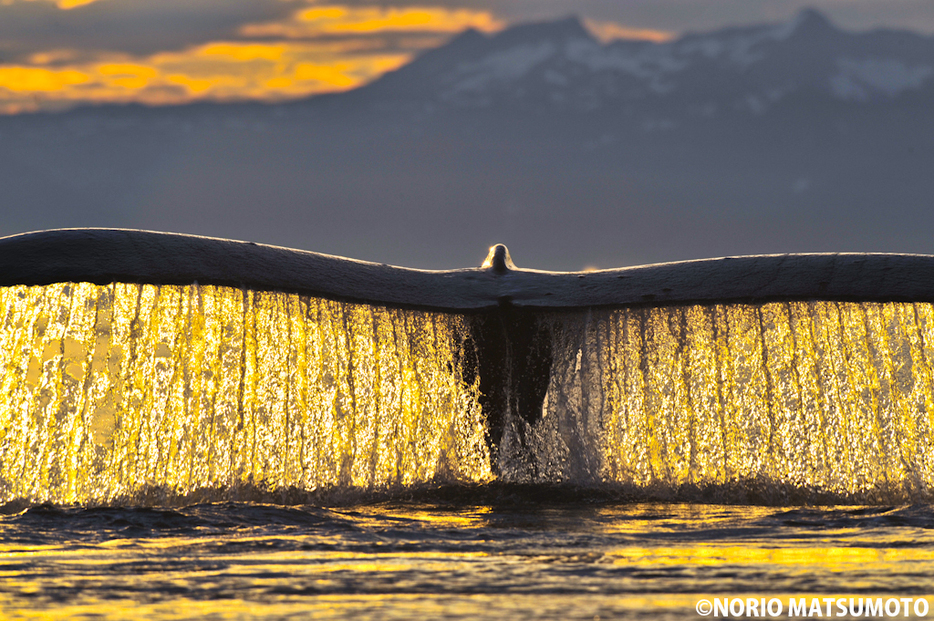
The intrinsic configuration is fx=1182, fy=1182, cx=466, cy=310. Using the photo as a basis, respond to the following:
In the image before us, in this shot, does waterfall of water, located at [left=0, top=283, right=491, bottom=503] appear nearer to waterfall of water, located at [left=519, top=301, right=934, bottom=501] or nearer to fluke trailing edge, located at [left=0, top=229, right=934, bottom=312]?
fluke trailing edge, located at [left=0, top=229, right=934, bottom=312]

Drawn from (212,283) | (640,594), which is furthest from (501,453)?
(640,594)

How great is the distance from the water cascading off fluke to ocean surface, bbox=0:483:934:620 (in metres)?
1.80

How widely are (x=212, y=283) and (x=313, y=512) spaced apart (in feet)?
6.53

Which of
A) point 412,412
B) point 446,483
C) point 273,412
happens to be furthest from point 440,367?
point 273,412

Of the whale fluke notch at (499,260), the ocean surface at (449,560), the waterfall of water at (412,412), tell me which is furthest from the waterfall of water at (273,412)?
the ocean surface at (449,560)

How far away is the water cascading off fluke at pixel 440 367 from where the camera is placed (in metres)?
9.84

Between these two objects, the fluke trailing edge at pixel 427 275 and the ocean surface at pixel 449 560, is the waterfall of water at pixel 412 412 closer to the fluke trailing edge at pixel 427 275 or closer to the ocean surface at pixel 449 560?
the fluke trailing edge at pixel 427 275

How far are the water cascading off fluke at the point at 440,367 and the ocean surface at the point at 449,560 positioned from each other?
1.80 metres

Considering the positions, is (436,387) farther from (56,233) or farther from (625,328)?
(56,233)

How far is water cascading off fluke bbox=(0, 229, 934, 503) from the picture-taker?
984 cm

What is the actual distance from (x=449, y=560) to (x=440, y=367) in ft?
17.7

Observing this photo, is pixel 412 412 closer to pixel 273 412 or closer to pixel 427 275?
pixel 273 412

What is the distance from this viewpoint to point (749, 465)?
14062 millimetres

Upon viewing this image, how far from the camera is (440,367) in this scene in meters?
12.0
